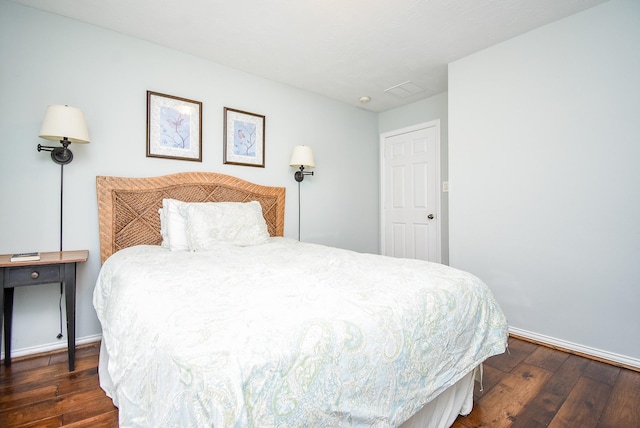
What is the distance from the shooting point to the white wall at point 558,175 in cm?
203

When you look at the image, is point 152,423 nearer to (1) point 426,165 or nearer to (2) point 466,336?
(2) point 466,336

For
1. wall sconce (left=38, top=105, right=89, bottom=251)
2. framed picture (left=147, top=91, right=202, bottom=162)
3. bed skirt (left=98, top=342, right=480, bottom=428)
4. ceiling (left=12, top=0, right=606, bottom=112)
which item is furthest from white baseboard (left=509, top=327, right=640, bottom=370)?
wall sconce (left=38, top=105, right=89, bottom=251)

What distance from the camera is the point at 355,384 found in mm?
856

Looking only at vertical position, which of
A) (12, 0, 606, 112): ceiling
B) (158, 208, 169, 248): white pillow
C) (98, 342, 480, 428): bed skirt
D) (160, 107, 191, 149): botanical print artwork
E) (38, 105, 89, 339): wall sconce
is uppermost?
(12, 0, 606, 112): ceiling

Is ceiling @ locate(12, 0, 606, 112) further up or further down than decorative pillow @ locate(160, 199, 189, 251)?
further up

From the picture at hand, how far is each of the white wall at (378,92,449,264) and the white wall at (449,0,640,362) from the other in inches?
27.7

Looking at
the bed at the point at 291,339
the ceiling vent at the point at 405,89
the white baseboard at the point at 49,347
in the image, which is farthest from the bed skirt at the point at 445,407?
the ceiling vent at the point at 405,89

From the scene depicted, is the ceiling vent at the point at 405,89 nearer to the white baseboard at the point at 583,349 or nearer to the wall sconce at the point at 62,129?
the white baseboard at the point at 583,349

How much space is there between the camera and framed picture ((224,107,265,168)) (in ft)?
9.77

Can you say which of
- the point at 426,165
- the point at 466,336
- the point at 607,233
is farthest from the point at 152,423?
the point at 426,165

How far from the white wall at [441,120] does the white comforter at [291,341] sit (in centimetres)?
226

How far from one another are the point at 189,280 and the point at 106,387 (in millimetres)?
983

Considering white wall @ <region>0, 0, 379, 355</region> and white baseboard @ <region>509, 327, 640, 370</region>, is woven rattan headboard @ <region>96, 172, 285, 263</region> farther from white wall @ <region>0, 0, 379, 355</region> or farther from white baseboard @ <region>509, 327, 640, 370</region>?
white baseboard @ <region>509, 327, 640, 370</region>

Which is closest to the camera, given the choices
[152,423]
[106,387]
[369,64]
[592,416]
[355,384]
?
[152,423]
